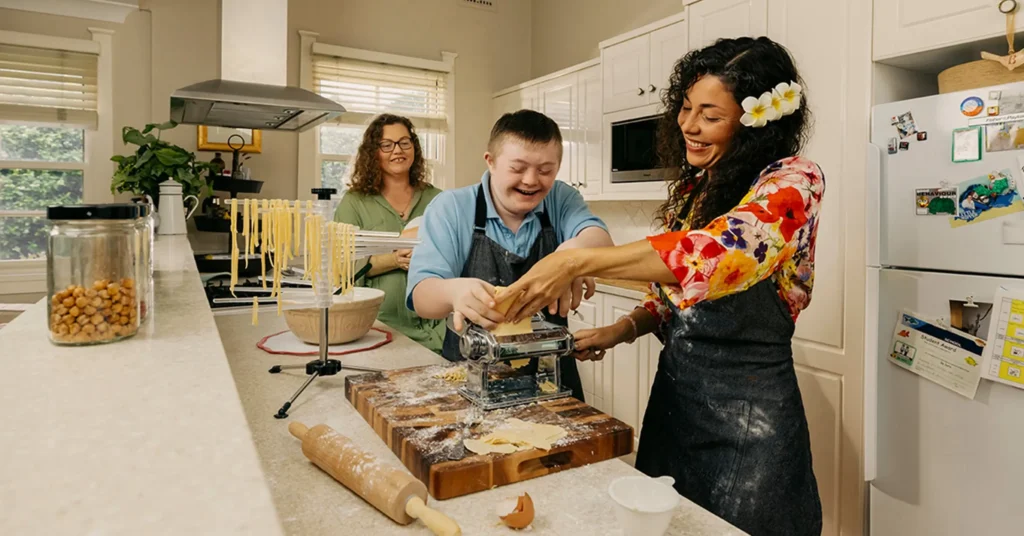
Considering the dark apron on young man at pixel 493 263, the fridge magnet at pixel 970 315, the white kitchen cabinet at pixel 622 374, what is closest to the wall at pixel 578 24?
the white kitchen cabinet at pixel 622 374

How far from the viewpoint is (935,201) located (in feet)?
5.93

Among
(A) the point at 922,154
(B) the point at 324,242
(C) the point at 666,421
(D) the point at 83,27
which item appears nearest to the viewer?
(B) the point at 324,242

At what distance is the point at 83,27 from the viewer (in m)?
3.54

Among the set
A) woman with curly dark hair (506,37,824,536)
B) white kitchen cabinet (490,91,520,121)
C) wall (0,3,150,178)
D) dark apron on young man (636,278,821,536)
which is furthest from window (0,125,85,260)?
dark apron on young man (636,278,821,536)

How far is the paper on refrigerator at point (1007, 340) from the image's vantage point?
5.26 ft

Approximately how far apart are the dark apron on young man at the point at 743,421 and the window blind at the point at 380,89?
3.34 m

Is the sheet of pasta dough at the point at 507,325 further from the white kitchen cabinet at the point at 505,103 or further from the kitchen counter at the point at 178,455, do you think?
the white kitchen cabinet at the point at 505,103

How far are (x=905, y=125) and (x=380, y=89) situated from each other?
3572 millimetres

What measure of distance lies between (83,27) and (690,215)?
3.99 m

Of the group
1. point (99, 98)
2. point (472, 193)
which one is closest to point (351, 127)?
point (99, 98)

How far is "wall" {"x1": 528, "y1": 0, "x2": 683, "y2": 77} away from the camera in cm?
399

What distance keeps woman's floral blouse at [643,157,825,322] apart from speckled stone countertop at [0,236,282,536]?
76 cm

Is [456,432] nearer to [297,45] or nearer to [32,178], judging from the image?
[297,45]

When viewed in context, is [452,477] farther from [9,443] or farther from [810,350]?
[810,350]
